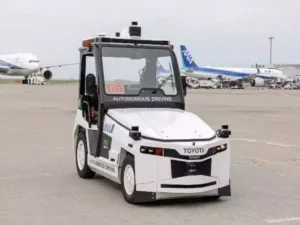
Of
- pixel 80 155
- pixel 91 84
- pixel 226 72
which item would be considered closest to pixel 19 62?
pixel 226 72

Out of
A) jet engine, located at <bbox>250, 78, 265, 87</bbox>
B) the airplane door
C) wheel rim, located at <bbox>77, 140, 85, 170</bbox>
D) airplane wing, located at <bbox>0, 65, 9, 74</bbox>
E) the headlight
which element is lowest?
jet engine, located at <bbox>250, 78, 265, 87</bbox>

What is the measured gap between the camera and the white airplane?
78.3 metres

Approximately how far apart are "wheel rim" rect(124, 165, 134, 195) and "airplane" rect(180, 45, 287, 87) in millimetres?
82519

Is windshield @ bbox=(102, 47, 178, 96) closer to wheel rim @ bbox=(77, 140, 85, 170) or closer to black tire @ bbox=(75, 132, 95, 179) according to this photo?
black tire @ bbox=(75, 132, 95, 179)

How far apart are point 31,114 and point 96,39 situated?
52.8ft

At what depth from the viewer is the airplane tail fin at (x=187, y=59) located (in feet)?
298

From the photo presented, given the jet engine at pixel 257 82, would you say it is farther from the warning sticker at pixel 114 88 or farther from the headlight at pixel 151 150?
the headlight at pixel 151 150

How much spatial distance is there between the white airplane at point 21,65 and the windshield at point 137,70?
7097cm

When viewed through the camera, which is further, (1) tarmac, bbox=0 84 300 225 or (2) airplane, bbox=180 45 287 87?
(2) airplane, bbox=180 45 287 87


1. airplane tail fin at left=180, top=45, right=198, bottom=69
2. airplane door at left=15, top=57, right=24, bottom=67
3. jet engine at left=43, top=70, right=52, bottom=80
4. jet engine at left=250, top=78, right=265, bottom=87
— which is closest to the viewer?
airplane door at left=15, top=57, right=24, bottom=67

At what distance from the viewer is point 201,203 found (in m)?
8.03

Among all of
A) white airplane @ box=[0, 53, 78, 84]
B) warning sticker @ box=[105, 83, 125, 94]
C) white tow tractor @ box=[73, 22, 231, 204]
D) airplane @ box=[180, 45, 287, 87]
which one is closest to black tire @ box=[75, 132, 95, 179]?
white tow tractor @ box=[73, 22, 231, 204]

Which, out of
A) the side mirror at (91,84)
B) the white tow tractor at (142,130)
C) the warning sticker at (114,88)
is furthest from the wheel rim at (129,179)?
the side mirror at (91,84)

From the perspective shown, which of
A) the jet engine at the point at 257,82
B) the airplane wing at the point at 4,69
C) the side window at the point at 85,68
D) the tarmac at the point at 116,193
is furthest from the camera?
the jet engine at the point at 257,82
